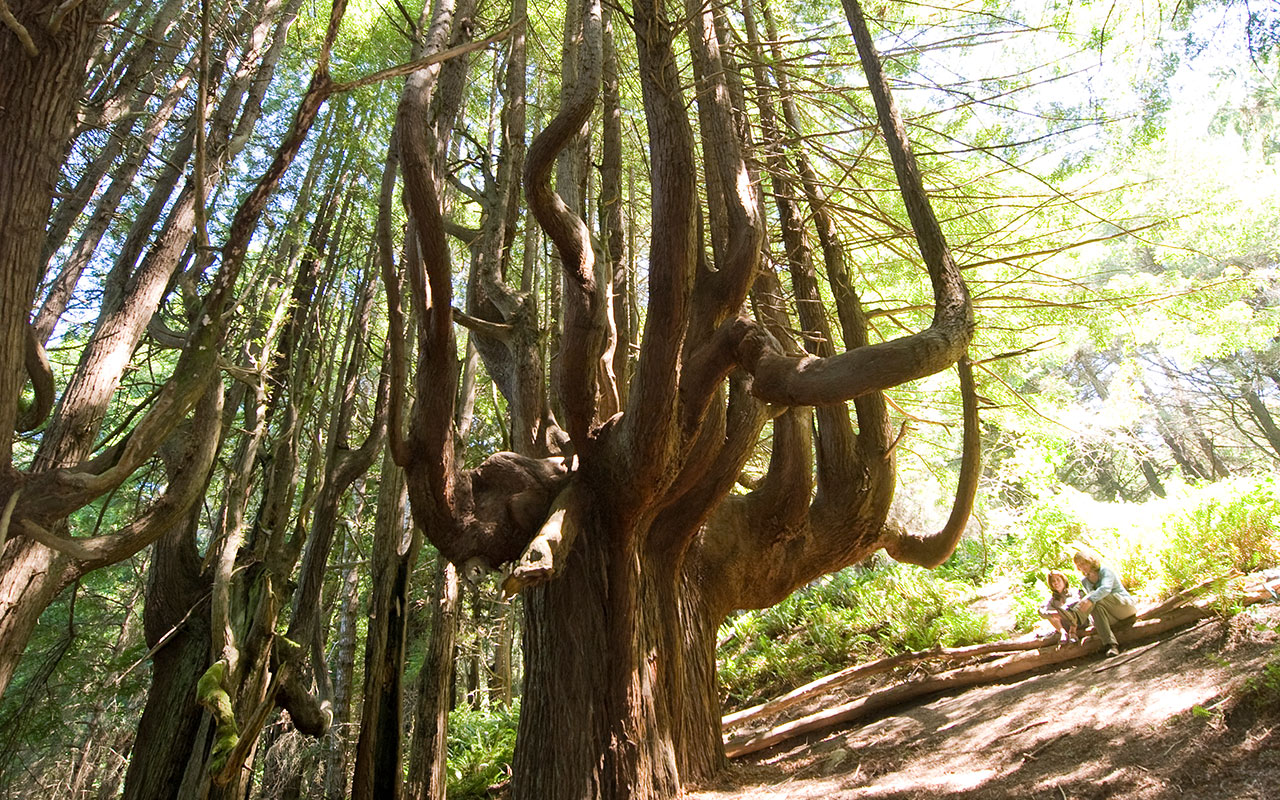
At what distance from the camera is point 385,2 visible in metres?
7.90

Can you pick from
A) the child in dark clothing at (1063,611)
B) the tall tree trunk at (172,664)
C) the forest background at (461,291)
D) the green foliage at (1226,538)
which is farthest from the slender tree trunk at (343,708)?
the green foliage at (1226,538)

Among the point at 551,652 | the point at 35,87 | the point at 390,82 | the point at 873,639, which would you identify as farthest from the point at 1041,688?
the point at 390,82

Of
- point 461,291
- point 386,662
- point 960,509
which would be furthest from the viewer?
point 461,291

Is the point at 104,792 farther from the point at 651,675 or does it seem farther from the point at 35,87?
the point at 35,87

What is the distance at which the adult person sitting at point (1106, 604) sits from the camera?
554cm

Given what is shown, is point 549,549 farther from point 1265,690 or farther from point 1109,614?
point 1109,614

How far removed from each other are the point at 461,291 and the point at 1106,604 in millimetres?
8621

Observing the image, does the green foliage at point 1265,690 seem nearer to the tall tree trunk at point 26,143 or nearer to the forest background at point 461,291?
the forest background at point 461,291

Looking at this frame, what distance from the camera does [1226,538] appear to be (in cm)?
628

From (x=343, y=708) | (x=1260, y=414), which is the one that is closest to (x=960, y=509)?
(x=343, y=708)

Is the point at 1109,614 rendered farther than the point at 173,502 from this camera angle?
Yes

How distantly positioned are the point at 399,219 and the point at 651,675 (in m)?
6.95

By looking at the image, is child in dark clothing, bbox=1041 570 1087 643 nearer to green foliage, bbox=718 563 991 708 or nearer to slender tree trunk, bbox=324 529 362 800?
green foliage, bbox=718 563 991 708

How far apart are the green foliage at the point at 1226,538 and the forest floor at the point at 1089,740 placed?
46.4 inches
